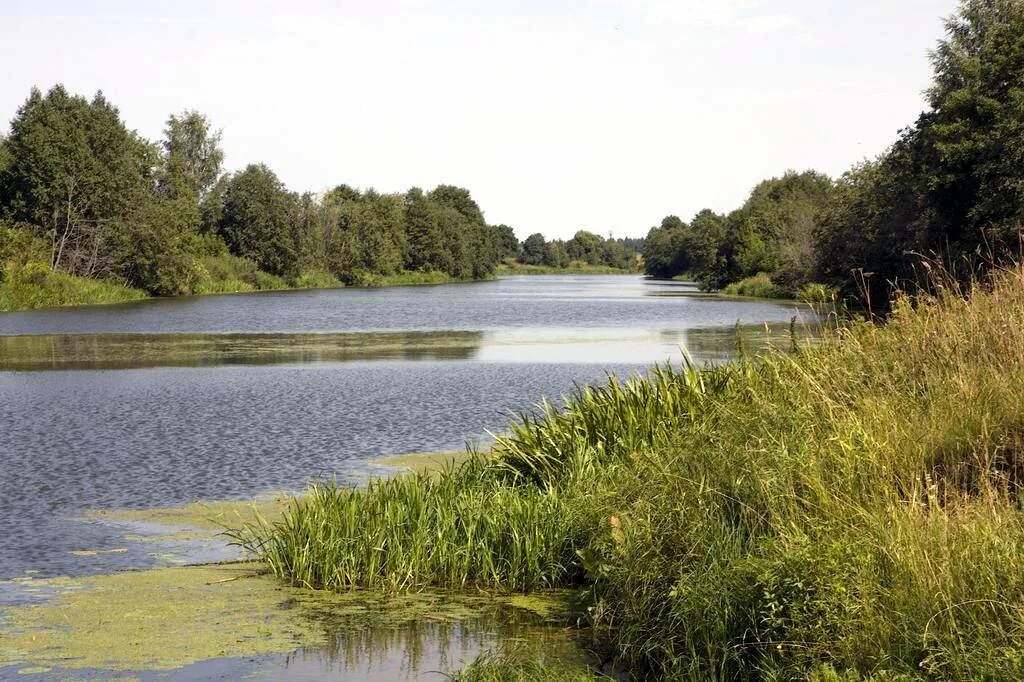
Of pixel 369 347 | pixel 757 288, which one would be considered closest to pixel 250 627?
pixel 369 347

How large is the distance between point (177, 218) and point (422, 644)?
82649 millimetres

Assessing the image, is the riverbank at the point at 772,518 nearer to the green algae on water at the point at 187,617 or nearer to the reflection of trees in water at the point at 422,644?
the green algae on water at the point at 187,617

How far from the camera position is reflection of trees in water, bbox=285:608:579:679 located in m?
8.44

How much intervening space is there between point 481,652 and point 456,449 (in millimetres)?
10236

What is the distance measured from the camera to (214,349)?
39562 mm

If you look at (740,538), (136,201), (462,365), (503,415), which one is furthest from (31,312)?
(740,538)

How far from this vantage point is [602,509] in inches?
403

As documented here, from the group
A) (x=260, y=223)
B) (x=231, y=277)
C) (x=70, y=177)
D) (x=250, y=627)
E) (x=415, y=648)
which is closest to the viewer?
(x=415, y=648)

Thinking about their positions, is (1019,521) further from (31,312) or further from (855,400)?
(31,312)

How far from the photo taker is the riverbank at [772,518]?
6750mm

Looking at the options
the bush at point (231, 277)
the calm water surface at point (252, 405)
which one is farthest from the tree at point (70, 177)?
the calm water surface at point (252, 405)

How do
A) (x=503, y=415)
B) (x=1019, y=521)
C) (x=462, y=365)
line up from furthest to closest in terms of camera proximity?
(x=462, y=365) < (x=503, y=415) < (x=1019, y=521)

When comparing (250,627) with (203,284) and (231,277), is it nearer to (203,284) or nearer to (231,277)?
(203,284)

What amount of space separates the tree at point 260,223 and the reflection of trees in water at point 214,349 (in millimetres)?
64319
